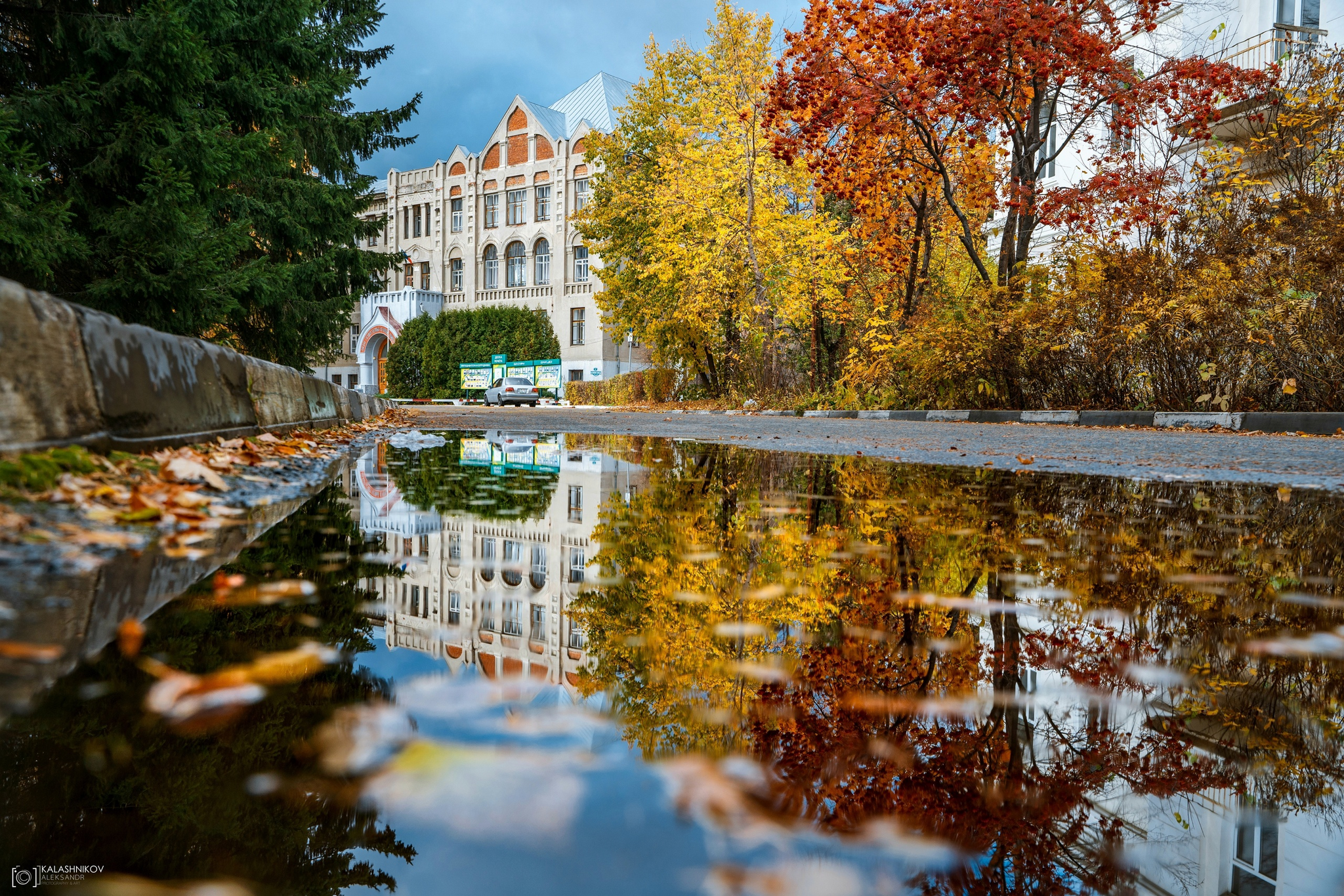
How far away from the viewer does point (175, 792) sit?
0.91 meters

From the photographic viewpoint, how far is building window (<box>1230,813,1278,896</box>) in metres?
0.80

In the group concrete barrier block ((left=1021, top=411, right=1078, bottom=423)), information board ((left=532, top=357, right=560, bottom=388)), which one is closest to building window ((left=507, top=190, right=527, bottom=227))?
information board ((left=532, top=357, right=560, bottom=388))

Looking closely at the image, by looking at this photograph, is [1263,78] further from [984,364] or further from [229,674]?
[229,674]

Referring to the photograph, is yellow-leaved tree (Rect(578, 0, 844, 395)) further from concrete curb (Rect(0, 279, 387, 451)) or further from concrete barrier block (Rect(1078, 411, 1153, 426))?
concrete curb (Rect(0, 279, 387, 451))

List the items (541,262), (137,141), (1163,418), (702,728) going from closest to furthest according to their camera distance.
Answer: (702,728) → (137,141) → (1163,418) → (541,262)

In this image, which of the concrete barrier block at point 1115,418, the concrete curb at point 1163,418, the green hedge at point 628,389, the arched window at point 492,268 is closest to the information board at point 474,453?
the concrete curb at point 1163,418

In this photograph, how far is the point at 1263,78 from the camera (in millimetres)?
11891

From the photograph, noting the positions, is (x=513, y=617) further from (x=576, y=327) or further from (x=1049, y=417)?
(x=576, y=327)

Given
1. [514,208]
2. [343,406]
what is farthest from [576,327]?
[343,406]

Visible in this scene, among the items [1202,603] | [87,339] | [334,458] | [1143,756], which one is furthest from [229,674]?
[334,458]

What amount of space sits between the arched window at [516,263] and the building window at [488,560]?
4925cm

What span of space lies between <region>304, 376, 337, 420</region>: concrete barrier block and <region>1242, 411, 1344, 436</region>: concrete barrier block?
10.2 meters

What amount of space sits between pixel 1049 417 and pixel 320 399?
9873mm

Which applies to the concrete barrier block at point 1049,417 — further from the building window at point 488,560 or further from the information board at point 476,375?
the information board at point 476,375
